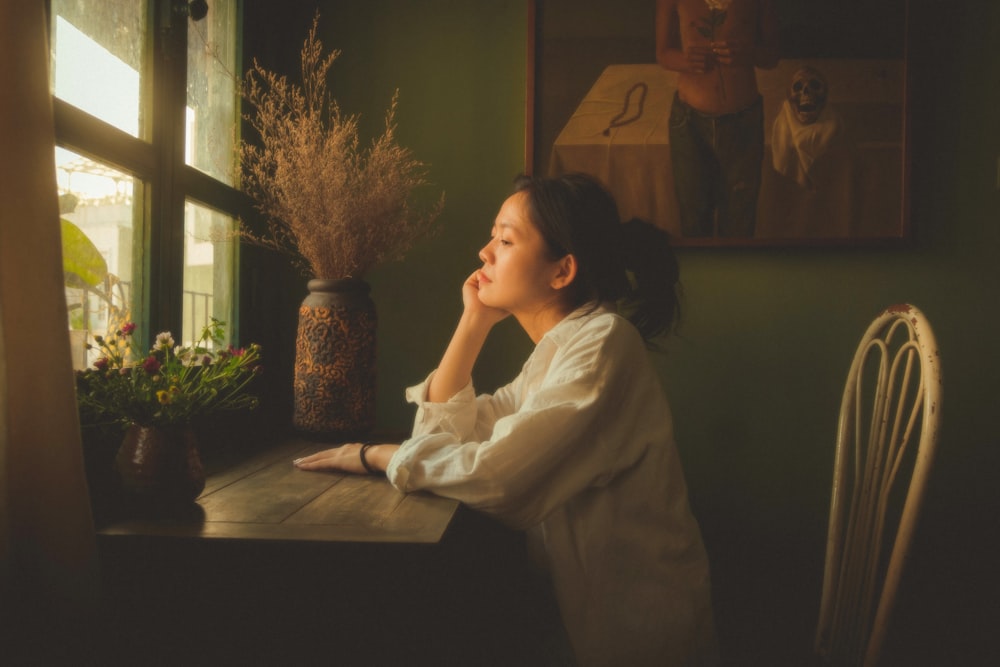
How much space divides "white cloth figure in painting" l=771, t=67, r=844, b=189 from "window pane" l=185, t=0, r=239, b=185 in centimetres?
138

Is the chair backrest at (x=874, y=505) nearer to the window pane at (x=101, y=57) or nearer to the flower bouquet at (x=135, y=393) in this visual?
the flower bouquet at (x=135, y=393)

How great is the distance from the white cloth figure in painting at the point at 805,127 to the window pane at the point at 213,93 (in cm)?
138

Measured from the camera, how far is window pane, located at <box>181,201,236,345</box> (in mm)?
1449

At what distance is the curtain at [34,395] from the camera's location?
68 centimetres

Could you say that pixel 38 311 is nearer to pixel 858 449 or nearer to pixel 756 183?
pixel 858 449

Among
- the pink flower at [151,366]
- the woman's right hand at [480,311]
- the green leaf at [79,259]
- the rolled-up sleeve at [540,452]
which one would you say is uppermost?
the green leaf at [79,259]

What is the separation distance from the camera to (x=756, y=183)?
168 cm

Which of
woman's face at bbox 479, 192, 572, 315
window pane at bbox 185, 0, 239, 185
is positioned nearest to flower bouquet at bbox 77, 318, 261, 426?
woman's face at bbox 479, 192, 572, 315

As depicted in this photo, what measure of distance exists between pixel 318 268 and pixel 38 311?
0.82m

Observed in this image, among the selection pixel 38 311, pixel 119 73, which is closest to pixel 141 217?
pixel 119 73

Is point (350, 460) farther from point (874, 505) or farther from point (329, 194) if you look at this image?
point (874, 505)

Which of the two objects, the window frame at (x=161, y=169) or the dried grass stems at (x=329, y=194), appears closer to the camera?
the window frame at (x=161, y=169)

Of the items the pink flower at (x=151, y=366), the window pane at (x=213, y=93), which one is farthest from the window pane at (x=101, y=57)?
the pink flower at (x=151, y=366)

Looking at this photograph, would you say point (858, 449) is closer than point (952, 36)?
Yes
